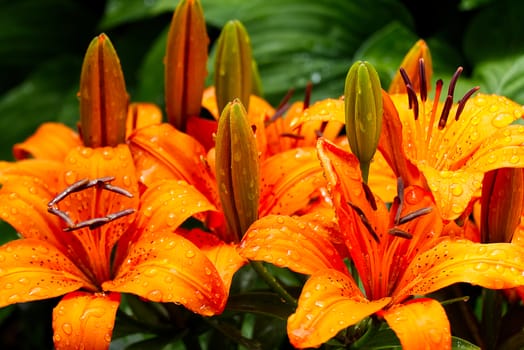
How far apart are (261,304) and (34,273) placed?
0.18 metres

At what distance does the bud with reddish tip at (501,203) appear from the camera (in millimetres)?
644

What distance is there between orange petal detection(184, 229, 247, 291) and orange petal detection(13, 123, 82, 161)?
0.81 feet

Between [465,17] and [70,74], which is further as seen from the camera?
[70,74]

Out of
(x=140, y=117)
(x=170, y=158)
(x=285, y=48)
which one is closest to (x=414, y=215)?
(x=170, y=158)

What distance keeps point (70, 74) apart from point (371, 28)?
67 centimetres

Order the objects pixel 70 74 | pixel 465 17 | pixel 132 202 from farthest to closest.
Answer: pixel 70 74 < pixel 465 17 < pixel 132 202

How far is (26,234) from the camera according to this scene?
2.22 ft

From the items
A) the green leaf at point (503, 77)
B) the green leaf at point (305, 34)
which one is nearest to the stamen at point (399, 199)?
the green leaf at point (503, 77)

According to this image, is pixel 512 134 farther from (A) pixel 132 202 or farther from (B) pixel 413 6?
(B) pixel 413 6

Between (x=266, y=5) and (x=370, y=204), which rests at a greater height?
(x=266, y=5)

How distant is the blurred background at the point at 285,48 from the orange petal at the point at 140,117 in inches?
13.2

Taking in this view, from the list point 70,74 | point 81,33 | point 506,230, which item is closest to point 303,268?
point 506,230

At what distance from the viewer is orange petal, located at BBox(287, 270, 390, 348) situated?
526 millimetres

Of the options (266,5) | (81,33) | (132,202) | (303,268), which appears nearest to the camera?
(303,268)
